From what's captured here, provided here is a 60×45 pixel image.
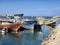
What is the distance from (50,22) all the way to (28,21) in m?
7.74

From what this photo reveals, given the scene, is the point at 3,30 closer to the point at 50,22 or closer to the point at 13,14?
the point at 50,22

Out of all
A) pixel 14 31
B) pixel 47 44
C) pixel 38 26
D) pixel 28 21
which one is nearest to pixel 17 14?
pixel 28 21

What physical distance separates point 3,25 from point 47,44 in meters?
25.4

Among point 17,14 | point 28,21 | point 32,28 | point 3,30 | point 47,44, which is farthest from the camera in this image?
point 17,14

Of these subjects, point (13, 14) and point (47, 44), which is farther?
point (13, 14)

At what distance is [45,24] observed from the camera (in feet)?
219

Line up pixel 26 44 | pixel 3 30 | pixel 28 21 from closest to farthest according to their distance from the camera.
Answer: pixel 26 44 → pixel 3 30 → pixel 28 21


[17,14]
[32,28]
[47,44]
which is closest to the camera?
[47,44]

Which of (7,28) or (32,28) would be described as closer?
(7,28)

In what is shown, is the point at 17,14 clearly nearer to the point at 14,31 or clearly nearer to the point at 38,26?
the point at 38,26

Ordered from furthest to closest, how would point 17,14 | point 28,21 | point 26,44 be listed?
point 17,14 < point 28,21 < point 26,44

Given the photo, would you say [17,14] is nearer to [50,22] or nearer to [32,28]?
[50,22]

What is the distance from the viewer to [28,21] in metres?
64.9

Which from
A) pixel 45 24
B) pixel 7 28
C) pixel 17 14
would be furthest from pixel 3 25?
pixel 17 14
